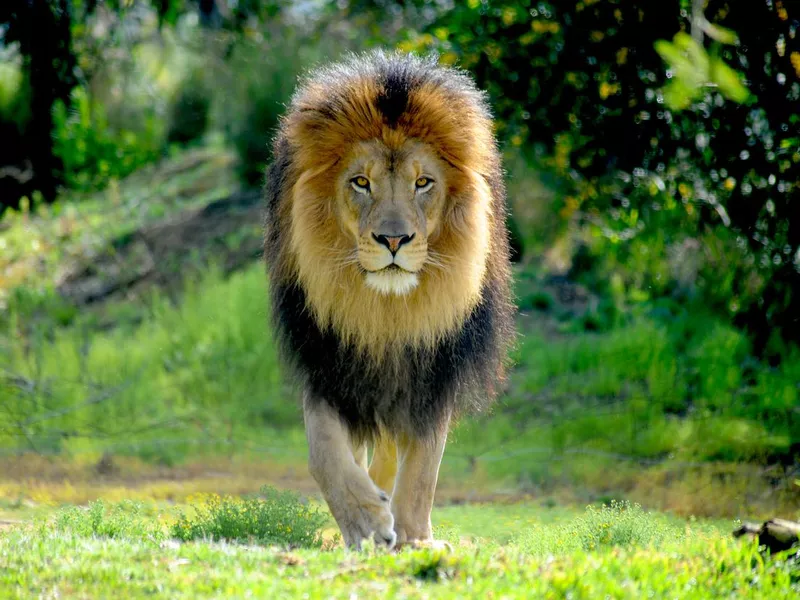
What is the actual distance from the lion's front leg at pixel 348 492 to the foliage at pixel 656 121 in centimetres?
208

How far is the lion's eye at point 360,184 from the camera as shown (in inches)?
178

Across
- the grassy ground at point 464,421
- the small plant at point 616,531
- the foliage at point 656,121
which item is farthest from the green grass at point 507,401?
the small plant at point 616,531

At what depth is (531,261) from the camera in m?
12.0

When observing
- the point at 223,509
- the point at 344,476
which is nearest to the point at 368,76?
the point at 344,476

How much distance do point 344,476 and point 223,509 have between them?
1004 mm

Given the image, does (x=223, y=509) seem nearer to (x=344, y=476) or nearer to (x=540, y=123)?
(x=344, y=476)

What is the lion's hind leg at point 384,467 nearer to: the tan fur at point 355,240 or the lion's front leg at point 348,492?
the tan fur at point 355,240

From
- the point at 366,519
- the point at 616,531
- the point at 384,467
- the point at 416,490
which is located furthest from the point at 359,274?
the point at 616,531

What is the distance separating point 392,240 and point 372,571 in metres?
1.35

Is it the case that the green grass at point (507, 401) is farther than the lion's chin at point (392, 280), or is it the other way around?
the green grass at point (507, 401)

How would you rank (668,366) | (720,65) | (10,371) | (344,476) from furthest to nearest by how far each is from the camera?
(10,371) < (668,366) < (344,476) < (720,65)

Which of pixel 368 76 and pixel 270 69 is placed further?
pixel 270 69

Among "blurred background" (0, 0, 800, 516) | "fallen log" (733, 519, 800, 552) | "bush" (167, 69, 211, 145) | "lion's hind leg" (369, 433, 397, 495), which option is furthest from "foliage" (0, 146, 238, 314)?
"fallen log" (733, 519, 800, 552)

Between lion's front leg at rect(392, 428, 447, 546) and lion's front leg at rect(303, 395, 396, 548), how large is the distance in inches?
9.6
